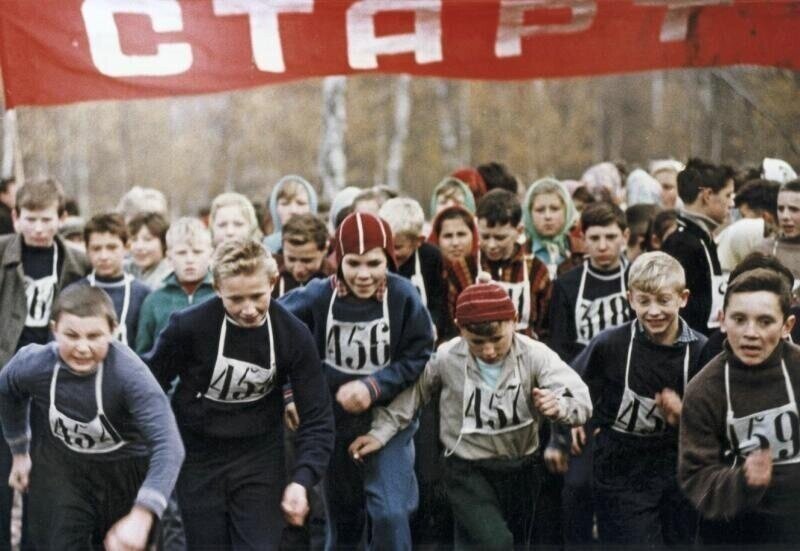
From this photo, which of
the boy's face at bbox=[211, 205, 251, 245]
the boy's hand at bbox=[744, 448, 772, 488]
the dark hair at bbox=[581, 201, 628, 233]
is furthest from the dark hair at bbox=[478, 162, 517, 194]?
the boy's hand at bbox=[744, 448, 772, 488]

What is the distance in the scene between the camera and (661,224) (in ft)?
30.2

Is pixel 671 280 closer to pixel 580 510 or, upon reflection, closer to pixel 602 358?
pixel 602 358

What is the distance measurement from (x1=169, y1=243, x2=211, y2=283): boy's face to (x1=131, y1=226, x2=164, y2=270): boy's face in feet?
3.18

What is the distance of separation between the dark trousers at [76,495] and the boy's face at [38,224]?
200 centimetres

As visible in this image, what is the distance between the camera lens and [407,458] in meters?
7.34

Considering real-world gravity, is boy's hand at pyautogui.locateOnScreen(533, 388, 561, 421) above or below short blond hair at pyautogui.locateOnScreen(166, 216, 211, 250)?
below

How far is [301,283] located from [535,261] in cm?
141

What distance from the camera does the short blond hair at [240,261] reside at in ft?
21.5

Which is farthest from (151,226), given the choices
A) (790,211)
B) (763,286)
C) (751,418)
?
(751,418)

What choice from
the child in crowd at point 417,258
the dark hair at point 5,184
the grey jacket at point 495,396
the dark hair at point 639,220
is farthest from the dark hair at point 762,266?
the dark hair at point 5,184

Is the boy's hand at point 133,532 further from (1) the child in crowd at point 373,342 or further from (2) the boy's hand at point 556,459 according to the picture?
(2) the boy's hand at point 556,459

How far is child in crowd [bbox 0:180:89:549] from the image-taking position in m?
8.24

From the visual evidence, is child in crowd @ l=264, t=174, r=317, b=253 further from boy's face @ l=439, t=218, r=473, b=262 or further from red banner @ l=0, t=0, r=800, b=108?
boy's face @ l=439, t=218, r=473, b=262

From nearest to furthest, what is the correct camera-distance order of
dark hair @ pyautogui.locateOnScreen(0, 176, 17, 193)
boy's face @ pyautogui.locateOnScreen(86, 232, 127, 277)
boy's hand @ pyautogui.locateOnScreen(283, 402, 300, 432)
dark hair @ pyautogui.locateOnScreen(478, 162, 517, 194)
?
boy's hand @ pyautogui.locateOnScreen(283, 402, 300, 432) → boy's face @ pyautogui.locateOnScreen(86, 232, 127, 277) → dark hair @ pyautogui.locateOnScreen(0, 176, 17, 193) → dark hair @ pyautogui.locateOnScreen(478, 162, 517, 194)
